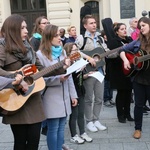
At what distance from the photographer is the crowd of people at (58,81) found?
3.07 metres

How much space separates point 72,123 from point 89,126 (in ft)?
2.21

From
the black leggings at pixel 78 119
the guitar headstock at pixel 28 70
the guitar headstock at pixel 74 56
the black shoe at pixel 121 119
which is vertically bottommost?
the black shoe at pixel 121 119


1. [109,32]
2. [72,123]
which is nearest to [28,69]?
[72,123]

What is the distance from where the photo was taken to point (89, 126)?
525 cm

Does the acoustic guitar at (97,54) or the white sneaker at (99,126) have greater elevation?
the acoustic guitar at (97,54)

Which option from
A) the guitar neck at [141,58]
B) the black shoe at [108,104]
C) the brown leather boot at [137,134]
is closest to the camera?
the guitar neck at [141,58]

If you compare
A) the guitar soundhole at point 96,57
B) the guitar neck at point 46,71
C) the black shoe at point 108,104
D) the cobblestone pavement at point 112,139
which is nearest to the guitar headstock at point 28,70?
the guitar neck at point 46,71

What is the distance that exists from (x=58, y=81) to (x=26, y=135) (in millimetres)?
776

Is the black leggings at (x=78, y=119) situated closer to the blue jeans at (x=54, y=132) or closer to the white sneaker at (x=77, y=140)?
the white sneaker at (x=77, y=140)

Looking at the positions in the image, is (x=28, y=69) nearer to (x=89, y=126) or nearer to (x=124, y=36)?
(x=89, y=126)

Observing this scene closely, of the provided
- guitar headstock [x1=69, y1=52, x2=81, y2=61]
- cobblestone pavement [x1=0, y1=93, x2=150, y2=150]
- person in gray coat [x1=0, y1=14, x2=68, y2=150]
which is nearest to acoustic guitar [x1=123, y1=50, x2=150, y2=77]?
cobblestone pavement [x1=0, y1=93, x2=150, y2=150]

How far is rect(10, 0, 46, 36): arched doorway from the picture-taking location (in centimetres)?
1712

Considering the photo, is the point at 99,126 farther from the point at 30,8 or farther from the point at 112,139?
the point at 30,8

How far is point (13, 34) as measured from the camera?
3066 millimetres
